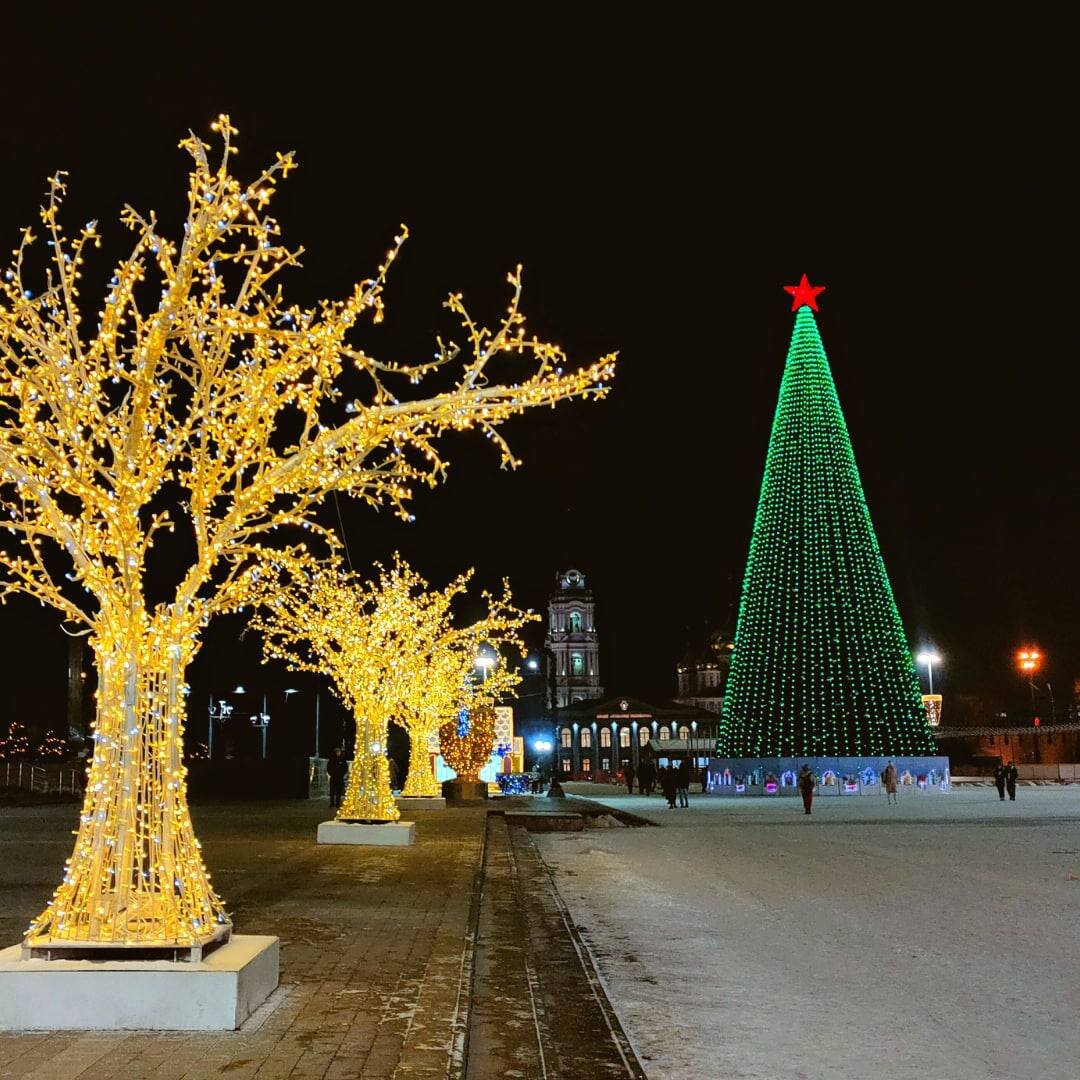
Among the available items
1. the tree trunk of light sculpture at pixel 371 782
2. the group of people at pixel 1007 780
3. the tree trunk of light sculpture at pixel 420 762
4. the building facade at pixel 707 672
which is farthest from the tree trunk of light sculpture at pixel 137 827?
the building facade at pixel 707 672

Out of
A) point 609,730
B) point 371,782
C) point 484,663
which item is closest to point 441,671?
point 371,782

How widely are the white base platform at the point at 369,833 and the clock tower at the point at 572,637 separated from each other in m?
122

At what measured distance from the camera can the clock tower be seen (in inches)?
5610

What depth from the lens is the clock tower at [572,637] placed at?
142500mm

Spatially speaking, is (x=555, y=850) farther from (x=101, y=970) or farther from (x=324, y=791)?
(x=324, y=791)

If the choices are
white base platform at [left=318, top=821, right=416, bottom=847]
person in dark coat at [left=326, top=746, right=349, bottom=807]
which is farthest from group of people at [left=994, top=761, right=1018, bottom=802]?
white base platform at [left=318, top=821, right=416, bottom=847]

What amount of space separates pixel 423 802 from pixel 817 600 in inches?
762

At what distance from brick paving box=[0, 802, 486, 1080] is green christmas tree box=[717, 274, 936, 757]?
29.9m

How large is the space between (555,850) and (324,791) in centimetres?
2520

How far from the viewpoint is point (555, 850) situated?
21797mm

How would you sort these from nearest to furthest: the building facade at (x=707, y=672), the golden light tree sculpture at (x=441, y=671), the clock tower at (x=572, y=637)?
the golden light tree sculpture at (x=441, y=671), the clock tower at (x=572, y=637), the building facade at (x=707, y=672)

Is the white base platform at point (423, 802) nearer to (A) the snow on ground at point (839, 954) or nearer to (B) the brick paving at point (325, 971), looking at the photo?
(A) the snow on ground at point (839, 954)

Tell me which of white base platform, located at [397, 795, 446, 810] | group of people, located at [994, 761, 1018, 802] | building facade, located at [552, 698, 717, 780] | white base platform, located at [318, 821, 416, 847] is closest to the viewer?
white base platform, located at [318, 821, 416, 847]

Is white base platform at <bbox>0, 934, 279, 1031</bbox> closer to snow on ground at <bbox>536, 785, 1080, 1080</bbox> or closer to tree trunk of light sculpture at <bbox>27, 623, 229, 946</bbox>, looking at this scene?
tree trunk of light sculpture at <bbox>27, 623, 229, 946</bbox>
